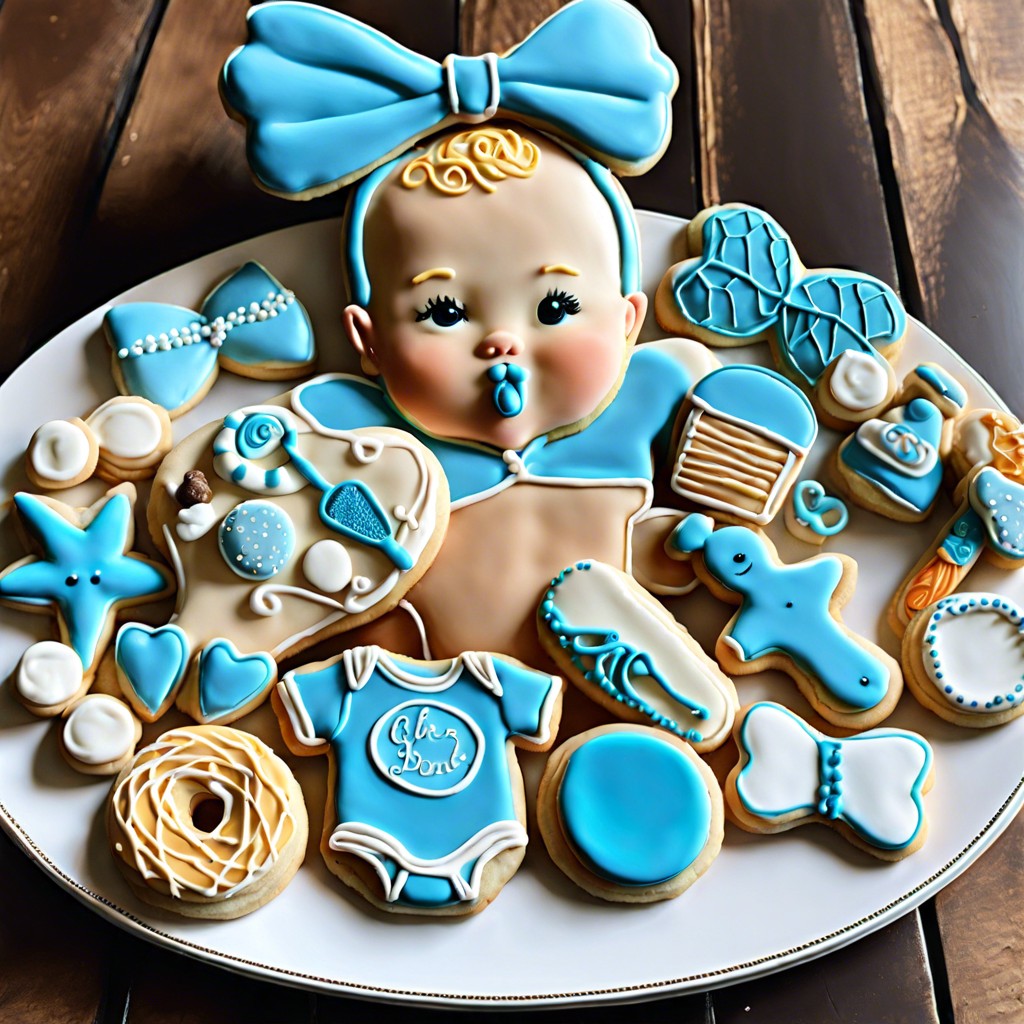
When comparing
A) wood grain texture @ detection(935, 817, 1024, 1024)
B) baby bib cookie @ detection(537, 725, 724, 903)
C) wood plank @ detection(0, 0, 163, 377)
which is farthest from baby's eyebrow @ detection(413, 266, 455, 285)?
wood grain texture @ detection(935, 817, 1024, 1024)

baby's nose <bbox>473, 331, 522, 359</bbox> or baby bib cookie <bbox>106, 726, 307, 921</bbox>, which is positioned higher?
baby's nose <bbox>473, 331, 522, 359</bbox>

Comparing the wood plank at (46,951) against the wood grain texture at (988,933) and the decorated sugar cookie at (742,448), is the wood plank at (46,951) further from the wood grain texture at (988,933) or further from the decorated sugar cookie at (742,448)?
the wood grain texture at (988,933)

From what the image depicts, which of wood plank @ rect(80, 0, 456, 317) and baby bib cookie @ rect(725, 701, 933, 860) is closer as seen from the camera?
baby bib cookie @ rect(725, 701, 933, 860)

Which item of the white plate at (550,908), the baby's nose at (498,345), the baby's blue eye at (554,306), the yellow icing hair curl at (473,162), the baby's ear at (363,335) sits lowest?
the white plate at (550,908)

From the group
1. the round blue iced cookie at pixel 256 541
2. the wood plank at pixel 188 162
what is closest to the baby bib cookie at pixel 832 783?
the round blue iced cookie at pixel 256 541

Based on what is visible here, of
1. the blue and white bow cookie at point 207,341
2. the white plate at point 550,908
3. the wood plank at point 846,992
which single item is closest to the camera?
the white plate at point 550,908

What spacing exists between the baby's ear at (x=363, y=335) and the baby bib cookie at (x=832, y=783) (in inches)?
25.6

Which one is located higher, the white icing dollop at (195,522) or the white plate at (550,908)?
the white icing dollop at (195,522)

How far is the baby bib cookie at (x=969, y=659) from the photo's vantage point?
137 cm

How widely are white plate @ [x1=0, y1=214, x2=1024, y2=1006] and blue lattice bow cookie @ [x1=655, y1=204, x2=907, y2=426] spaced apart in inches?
16.8

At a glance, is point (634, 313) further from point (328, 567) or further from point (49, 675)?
point (49, 675)

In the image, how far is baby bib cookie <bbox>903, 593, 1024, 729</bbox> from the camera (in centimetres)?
137

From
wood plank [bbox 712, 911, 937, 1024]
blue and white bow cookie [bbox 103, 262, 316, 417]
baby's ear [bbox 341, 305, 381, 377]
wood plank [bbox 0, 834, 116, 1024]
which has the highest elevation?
baby's ear [bbox 341, 305, 381, 377]

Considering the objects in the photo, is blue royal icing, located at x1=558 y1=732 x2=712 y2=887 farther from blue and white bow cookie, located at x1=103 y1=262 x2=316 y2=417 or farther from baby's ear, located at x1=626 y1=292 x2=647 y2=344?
blue and white bow cookie, located at x1=103 y1=262 x2=316 y2=417
